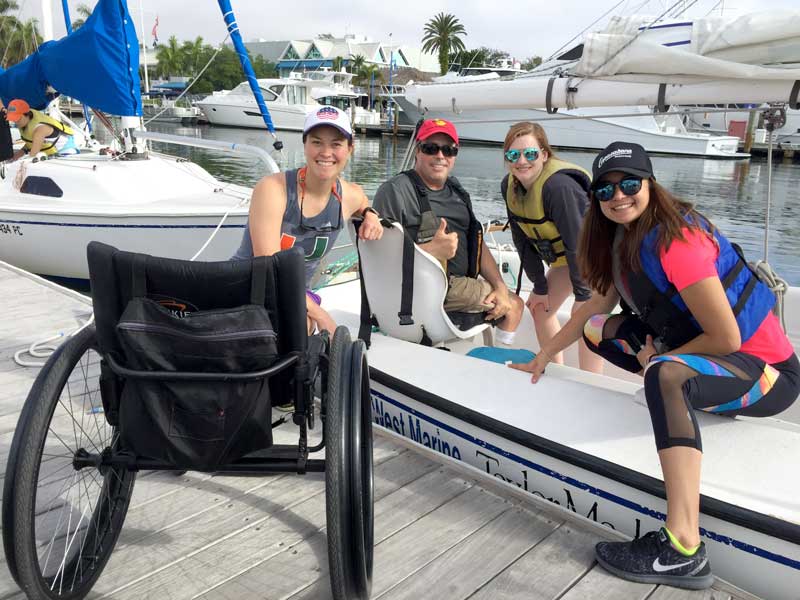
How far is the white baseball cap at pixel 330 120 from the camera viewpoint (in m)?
2.60

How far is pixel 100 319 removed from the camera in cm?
171

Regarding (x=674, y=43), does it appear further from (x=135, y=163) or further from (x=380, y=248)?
(x=135, y=163)

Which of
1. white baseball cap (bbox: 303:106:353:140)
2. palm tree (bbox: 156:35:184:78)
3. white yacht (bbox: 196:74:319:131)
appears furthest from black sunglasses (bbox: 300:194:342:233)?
palm tree (bbox: 156:35:184:78)

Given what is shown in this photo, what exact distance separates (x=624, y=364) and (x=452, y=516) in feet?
3.18

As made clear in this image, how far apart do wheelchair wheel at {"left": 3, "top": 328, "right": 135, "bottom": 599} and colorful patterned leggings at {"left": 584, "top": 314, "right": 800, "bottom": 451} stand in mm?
1752

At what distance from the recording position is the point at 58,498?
254 cm

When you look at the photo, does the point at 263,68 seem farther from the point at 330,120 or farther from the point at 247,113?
the point at 330,120

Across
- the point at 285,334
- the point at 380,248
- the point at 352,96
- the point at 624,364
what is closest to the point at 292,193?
the point at 380,248

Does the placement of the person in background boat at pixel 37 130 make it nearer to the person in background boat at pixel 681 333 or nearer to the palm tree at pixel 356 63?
the person in background boat at pixel 681 333

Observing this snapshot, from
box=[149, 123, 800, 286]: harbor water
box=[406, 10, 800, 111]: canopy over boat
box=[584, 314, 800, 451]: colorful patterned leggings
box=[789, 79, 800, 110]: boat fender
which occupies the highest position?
box=[406, 10, 800, 111]: canopy over boat

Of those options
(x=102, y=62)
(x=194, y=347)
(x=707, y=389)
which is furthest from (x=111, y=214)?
(x=707, y=389)

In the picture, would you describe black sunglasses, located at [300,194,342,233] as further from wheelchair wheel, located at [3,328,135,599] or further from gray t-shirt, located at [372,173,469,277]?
wheelchair wheel, located at [3,328,135,599]

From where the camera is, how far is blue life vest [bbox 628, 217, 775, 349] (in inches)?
86.1

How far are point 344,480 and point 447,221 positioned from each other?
194 cm
